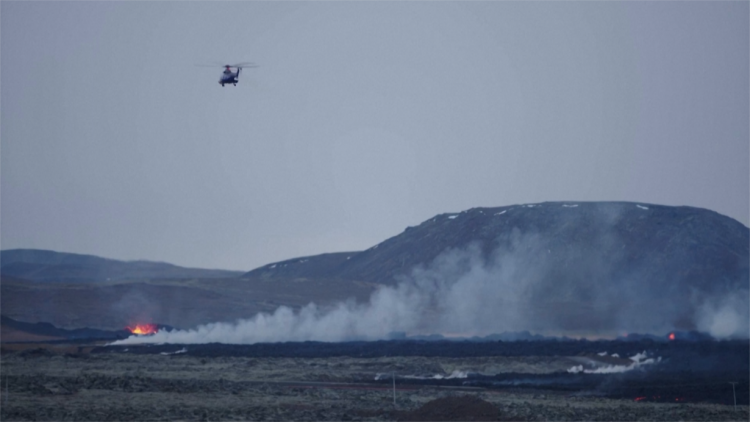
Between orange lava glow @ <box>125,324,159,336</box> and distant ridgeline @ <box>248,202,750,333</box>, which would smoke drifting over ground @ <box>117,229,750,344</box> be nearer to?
distant ridgeline @ <box>248,202,750,333</box>

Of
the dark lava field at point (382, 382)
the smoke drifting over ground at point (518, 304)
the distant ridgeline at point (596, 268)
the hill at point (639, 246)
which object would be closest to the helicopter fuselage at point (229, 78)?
the dark lava field at point (382, 382)

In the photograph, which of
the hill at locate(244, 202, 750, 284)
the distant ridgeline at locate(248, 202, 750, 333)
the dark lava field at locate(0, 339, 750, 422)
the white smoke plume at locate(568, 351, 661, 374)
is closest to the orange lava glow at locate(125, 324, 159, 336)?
the dark lava field at locate(0, 339, 750, 422)

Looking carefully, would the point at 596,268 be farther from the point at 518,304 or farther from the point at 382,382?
the point at 382,382

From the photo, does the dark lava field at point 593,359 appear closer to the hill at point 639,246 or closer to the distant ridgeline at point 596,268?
the distant ridgeline at point 596,268

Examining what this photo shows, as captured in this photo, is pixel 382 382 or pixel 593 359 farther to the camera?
pixel 593 359

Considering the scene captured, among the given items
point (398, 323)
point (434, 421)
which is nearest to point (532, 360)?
point (434, 421)

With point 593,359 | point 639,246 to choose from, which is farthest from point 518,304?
point 593,359
